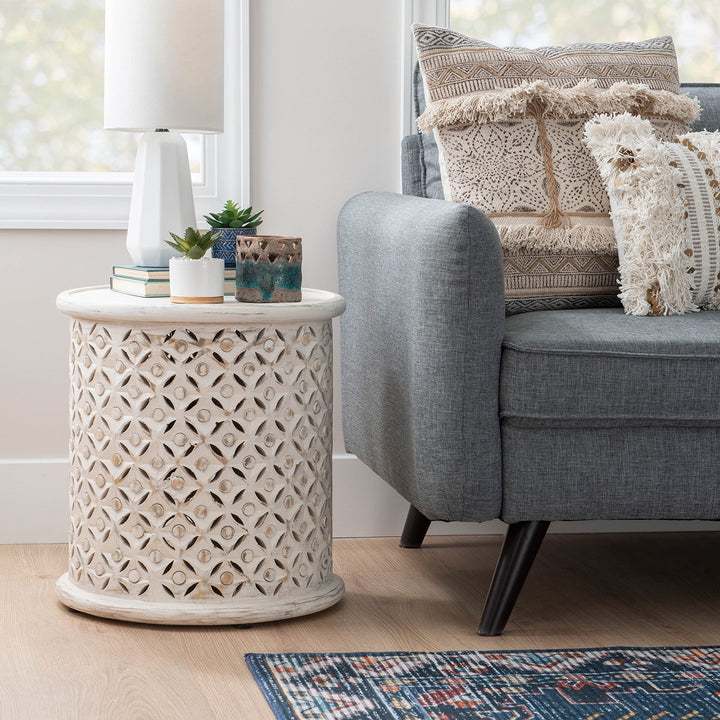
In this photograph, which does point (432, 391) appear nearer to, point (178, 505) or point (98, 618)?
point (178, 505)

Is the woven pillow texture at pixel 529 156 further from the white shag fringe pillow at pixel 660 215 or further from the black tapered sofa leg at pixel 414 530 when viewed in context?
the black tapered sofa leg at pixel 414 530

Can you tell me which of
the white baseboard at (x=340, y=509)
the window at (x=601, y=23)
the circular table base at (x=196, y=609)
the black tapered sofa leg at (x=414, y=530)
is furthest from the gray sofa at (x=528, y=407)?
the window at (x=601, y=23)

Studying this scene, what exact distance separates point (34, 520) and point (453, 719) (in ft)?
4.10

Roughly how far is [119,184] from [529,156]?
2.96 feet

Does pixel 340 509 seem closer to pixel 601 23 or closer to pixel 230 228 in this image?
pixel 230 228

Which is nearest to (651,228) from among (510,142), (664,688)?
(510,142)

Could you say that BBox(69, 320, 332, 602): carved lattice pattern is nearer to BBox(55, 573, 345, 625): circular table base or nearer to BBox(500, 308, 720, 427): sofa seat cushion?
BBox(55, 573, 345, 625): circular table base

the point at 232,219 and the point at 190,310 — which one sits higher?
the point at 232,219

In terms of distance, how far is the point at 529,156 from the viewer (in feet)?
7.15

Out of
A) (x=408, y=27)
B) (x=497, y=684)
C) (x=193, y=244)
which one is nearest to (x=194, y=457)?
(x=193, y=244)

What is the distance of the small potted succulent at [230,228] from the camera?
78.1 inches

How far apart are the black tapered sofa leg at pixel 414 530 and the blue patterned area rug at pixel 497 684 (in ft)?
2.21

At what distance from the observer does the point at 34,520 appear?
2.44m

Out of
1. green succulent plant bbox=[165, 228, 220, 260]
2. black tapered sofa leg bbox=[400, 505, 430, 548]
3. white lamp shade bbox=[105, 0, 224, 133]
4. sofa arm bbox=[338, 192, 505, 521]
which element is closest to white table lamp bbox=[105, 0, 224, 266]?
white lamp shade bbox=[105, 0, 224, 133]
